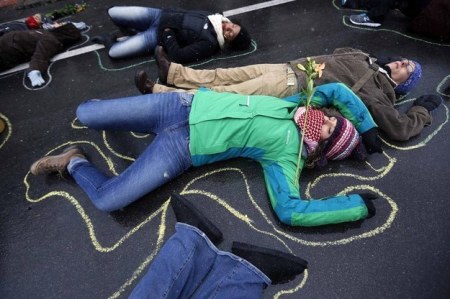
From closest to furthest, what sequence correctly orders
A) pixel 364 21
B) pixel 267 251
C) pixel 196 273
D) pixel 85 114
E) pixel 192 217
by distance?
pixel 196 273, pixel 267 251, pixel 192 217, pixel 85 114, pixel 364 21

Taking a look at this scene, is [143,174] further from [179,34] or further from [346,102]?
[179,34]

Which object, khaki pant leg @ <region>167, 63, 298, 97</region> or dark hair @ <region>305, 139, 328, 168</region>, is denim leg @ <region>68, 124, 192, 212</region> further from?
dark hair @ <region>305, 139, 328, 168</region>

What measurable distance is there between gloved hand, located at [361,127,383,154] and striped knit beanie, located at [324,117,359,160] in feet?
0.51

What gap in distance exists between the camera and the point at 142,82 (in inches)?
139

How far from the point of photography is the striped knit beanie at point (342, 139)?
289 cm

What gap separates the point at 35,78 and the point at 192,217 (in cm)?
279

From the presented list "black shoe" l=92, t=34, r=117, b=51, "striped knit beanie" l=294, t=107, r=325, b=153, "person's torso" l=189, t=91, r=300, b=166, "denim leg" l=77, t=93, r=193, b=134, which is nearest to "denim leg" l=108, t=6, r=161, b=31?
"black shoe" l=92, t=34, r=117, b=51

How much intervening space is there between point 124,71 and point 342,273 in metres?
3.36

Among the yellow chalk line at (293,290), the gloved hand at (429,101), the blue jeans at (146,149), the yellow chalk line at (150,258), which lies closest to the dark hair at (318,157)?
the yellow chalk line at (293,290)

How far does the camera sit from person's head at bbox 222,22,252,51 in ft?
13.8

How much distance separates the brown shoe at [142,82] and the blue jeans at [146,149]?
1.57ft

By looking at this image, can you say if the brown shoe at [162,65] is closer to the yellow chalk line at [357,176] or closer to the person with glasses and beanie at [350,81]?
the person with glasses and beanie at [350,81]

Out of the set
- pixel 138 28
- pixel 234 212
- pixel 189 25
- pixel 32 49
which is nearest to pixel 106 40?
pixel 138 28

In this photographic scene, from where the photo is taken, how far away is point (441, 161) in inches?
131
